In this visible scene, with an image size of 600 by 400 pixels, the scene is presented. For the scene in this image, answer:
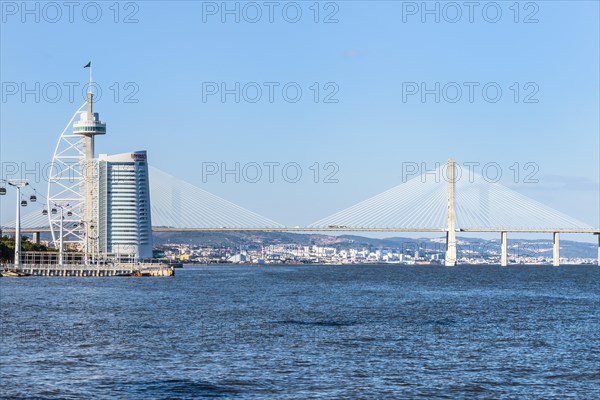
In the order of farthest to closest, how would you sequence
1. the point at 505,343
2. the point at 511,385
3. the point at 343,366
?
the point at 505,343 < the point at 343,366 < the point at 511,385

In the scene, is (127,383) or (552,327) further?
(552,327)

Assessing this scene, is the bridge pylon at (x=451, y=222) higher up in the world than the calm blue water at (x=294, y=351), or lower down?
higher up

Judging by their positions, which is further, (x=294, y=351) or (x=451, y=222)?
(x=451, y=222)

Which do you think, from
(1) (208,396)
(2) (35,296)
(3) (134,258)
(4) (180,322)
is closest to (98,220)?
(3) (134,258)

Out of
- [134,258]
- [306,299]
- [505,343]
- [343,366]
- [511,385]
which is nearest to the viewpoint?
[511,385]

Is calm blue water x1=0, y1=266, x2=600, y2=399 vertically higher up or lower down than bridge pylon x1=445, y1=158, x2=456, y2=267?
lower down

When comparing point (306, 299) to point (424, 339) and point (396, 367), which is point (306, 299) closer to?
point (424, 339)

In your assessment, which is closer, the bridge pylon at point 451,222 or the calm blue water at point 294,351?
the calm blue water at point 294,351

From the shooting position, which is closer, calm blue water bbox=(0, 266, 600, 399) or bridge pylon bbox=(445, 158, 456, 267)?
calm blue water bbox=(0, 266, 600, 399)
